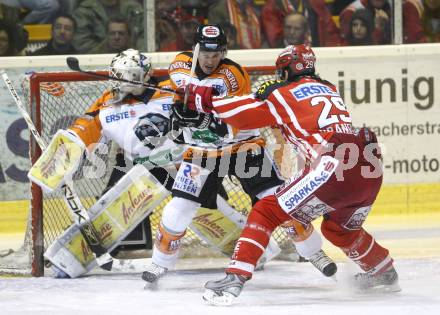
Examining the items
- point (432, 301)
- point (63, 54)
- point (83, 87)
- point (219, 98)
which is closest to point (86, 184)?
point (83, 87)

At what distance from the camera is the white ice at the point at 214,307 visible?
16.4 ft

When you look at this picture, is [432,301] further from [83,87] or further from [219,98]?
[83,87]

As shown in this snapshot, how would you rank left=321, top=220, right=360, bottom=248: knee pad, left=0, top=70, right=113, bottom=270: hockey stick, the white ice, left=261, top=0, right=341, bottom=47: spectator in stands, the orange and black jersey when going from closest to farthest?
1. the white ice
2. left=321, top=220, right=360, bottom=248: knee pad
3. the orange and black jersey
4. left=0, top=70, right=113, bottom=270: hockey stick
5. left=261, top=0, right=341, bottom=47: spectator in stands

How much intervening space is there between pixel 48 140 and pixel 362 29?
109 inches

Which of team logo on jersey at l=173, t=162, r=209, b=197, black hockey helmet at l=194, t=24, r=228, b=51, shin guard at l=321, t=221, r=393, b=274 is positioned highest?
black hockey helmet at l=194, t=24, r=228, b=51

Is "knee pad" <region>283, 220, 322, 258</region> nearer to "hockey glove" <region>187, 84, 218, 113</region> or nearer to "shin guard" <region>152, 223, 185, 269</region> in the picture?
"shin guard" <region>152, 223, 185, 269</region>

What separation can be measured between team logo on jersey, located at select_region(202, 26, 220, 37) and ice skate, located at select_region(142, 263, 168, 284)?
1.17 m

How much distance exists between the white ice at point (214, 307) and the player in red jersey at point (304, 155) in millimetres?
259

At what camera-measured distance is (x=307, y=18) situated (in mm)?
8156

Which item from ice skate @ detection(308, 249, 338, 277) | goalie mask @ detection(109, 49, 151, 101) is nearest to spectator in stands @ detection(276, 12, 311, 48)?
goalie mask @ detection(109, 49, 151, 101)

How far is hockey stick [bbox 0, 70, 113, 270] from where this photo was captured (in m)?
6.08

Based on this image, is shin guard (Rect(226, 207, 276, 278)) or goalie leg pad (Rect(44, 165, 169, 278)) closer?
shin guard (Rect(226, 207, 276, 278))

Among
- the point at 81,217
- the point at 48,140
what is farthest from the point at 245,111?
the point at 48,140

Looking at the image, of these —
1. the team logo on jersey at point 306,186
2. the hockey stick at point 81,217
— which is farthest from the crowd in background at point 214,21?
the team logo on jersey at point 306,186
